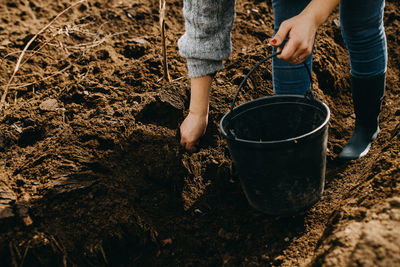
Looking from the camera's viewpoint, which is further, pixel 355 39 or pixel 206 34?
pixel 355 39

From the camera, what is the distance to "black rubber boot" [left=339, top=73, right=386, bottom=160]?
1960 millimetres

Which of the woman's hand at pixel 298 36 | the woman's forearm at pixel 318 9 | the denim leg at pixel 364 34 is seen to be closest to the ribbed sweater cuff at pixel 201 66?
the woman's hand at pixel 298 36

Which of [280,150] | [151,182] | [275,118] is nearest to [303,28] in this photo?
[280,150]

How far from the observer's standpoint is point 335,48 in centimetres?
304

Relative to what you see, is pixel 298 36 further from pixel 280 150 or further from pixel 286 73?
pixel 286 73

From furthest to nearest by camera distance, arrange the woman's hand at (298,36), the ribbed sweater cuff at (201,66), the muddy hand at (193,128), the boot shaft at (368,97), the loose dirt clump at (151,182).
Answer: the boot shaft at (368,97) < the muddy hand at (193,128) < the ribbed sweater cuff at (201,66) < the loose dirt clump at (151,182) < the woman's hand at (298,36)

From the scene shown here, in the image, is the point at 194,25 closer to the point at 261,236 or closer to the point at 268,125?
the point at 268,125

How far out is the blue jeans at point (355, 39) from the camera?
1.70m

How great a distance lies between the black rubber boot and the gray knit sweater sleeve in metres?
0.85

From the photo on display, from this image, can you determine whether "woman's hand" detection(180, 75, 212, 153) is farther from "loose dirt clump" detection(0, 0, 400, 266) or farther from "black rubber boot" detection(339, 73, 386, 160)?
"black rubber boot" detection(339, 73, 386, 160)

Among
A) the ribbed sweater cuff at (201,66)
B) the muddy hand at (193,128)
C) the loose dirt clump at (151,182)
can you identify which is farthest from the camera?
the muddy hand at (193,128)

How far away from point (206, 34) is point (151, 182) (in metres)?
0.80

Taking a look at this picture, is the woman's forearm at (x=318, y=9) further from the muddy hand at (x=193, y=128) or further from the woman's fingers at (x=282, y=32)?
the muddy hand at (x=193, y=128)

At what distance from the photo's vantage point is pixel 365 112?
2076mm
